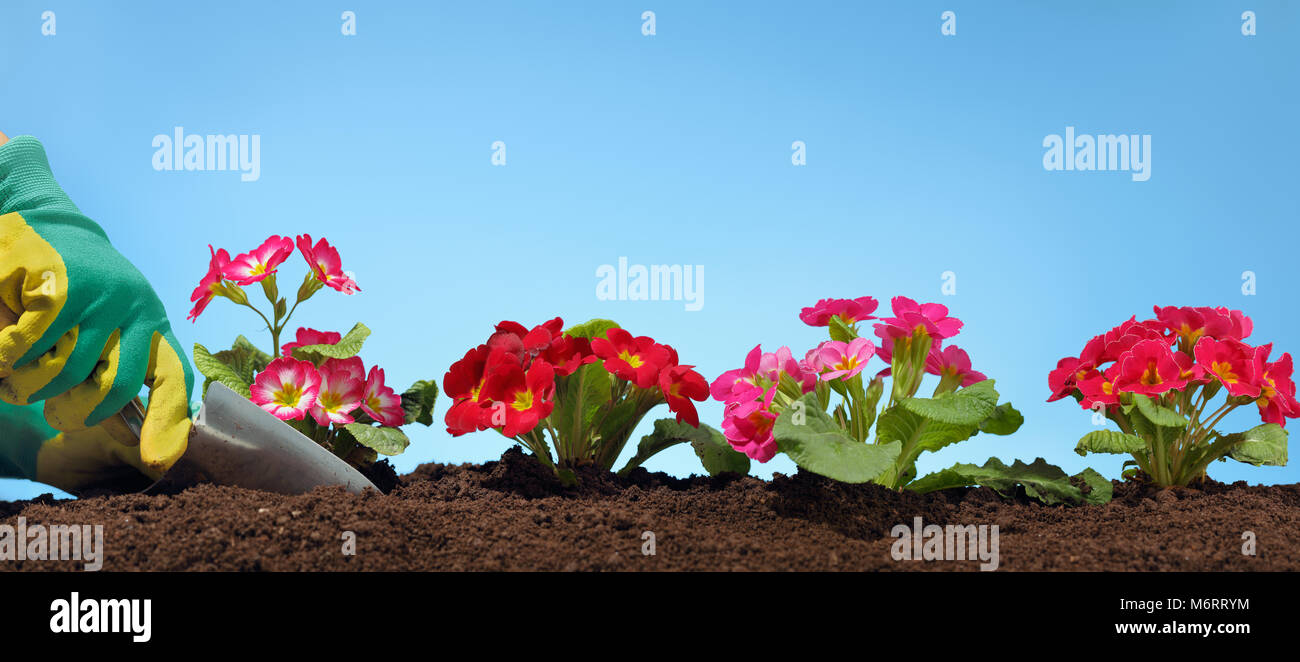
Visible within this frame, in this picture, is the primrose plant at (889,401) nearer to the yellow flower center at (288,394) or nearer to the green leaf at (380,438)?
the green leaf at (380,438)

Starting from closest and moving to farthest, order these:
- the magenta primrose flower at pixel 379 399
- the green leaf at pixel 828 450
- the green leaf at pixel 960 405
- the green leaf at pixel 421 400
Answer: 1. the green leaf at pixel 828 450
2. the green leaf at pixel 960 405
3. the magenta primrose flower at pixel 379 399
4. the green leaf at pixel 421 400

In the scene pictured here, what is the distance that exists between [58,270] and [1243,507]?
348 centimetres

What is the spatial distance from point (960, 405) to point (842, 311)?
18.5 inches

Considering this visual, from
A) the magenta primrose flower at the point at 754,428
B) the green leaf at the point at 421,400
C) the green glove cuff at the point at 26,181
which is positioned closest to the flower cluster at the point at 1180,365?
the magenta primrose flower at the point at 754,428

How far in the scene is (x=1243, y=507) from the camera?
2.61 metres

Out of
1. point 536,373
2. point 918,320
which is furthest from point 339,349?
point 918,320

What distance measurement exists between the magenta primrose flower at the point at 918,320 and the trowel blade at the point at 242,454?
5.62 ft

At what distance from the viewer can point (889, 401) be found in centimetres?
256

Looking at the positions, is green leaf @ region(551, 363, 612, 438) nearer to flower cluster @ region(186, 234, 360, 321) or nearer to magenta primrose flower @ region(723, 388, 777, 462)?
magenta primrose flower @ region(723, 388, 777, 462)

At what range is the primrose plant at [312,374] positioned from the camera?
2850 millimetres

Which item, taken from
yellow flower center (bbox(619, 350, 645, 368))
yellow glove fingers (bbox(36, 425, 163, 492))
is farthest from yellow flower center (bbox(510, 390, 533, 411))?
yellow glove fingers (bbox(36, 425, 163, 492))
